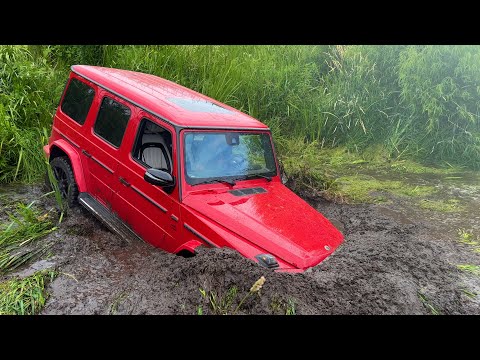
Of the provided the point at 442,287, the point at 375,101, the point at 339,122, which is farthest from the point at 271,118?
the point at 442,287

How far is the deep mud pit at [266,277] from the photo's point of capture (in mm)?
3537

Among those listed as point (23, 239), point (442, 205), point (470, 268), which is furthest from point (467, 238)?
point (23, 239)

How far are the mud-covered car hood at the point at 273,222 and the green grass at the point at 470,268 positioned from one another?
1.18 meters

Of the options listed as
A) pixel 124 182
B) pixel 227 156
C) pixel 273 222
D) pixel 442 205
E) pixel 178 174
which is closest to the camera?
pixel 273 222

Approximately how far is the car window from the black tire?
1.17 metres

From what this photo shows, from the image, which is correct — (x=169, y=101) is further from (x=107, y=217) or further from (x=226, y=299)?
(x=226, y=299)

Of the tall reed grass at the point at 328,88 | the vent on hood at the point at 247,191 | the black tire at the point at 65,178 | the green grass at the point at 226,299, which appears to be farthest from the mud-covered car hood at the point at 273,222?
the tall reed grass at the point at 328,88

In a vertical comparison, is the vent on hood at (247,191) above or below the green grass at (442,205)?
above

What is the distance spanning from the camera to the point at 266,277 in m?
3.60

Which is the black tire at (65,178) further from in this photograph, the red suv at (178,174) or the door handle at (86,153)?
the door handle at (86,153)

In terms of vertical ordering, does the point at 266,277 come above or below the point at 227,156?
below

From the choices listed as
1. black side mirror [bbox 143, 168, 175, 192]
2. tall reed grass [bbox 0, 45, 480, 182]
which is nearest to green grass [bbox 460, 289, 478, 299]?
black side mirror [bbox 143, 168, 175, 192]

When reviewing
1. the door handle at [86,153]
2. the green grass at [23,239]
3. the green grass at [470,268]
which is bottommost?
the green grass at [470,268]

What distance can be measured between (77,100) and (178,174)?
2.32 meters
